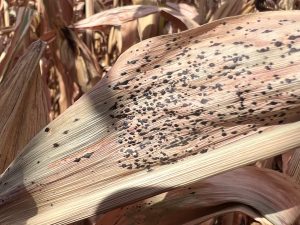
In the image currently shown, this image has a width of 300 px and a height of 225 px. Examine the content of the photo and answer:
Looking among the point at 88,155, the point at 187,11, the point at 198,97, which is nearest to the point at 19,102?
the point at 88,155

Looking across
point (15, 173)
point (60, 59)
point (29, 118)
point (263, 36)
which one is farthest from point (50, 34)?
point (263, 36)

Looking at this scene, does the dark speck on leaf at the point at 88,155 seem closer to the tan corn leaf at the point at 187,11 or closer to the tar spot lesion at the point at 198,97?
the tar spot lesion at the point at 198,97

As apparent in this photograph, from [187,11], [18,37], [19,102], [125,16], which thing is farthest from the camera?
[187,11]

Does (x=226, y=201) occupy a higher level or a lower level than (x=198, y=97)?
lower

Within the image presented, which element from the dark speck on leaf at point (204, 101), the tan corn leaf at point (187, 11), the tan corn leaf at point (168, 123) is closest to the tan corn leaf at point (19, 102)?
the tan corn leaf at point (168, 123)

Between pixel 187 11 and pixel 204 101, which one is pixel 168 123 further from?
pixel 187 11

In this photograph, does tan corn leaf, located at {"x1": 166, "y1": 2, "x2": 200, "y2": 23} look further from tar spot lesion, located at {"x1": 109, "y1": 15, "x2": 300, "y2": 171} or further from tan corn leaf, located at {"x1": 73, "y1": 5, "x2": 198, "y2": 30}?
tar spot lesion, located at {"x1": 109, "y1": 15, "x2": 300, "y2": 171}

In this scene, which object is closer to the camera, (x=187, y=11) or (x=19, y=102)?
(x=19, y=102)
